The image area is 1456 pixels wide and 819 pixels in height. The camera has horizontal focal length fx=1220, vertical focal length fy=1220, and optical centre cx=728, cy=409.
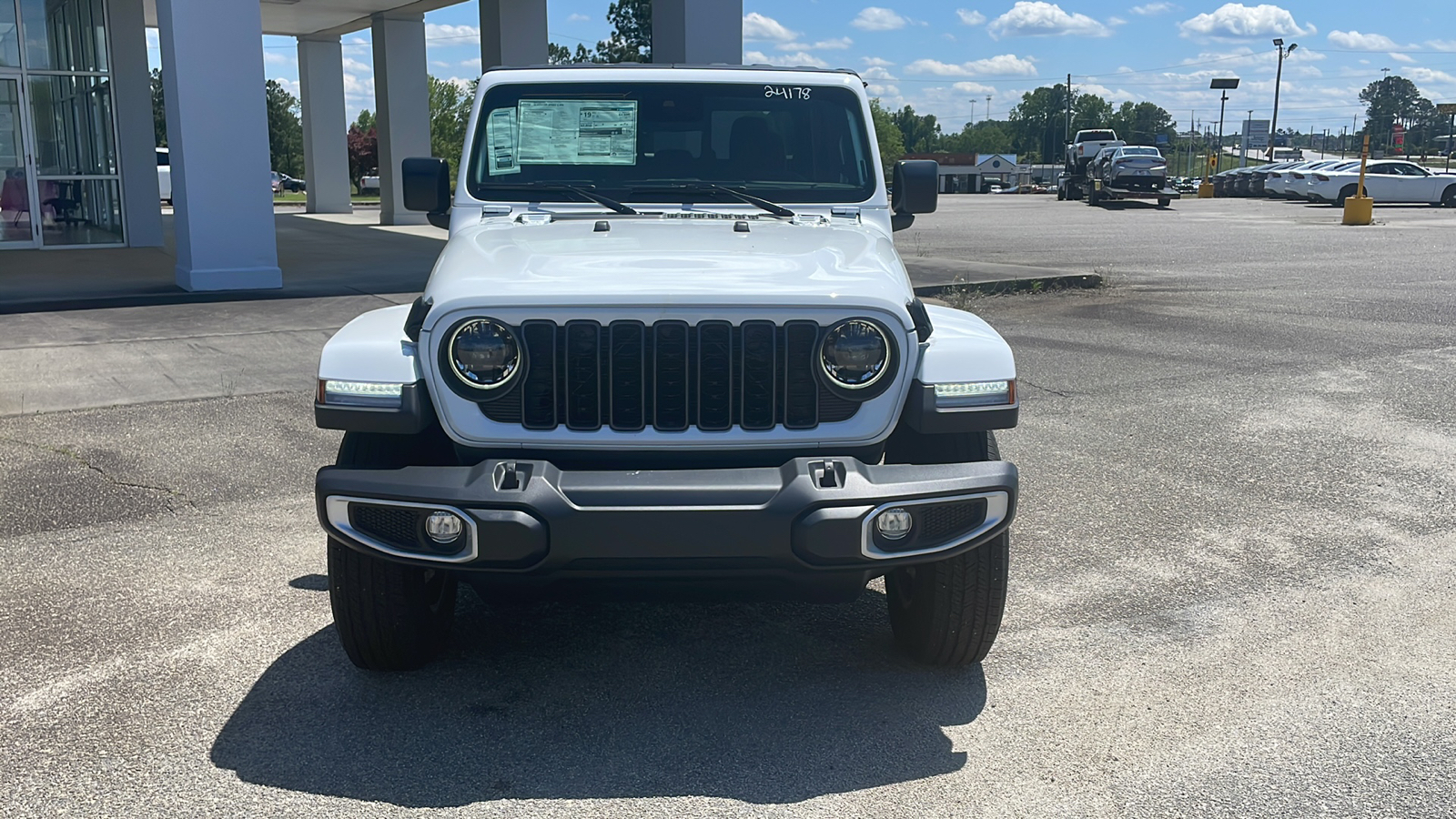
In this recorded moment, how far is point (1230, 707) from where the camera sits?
357cm

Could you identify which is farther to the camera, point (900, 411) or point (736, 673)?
point (736, 673)

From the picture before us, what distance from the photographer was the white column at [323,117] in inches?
1190

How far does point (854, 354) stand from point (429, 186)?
7.00 ft

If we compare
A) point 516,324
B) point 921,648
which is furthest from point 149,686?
point 921,648

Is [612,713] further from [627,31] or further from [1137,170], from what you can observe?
[627,31]

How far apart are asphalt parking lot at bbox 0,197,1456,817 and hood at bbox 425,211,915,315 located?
120 cm

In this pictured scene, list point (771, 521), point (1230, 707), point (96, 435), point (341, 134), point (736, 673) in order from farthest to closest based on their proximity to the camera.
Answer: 1. point (341, 134)
2. point (96, 435)
3. point (736, 673)
4. point (1230, 707)
5. point (771, 521)

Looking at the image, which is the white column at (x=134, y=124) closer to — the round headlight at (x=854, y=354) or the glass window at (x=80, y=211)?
the glass window at (x=80, y=211)

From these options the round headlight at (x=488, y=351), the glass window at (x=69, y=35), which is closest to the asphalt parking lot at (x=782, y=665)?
the round headlight at (x=488, y=351)

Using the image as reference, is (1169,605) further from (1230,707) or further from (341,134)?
(341,134)

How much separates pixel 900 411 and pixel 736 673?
3.35ft

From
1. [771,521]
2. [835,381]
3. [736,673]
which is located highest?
[835,381]

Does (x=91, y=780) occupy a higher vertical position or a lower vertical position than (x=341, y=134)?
lower

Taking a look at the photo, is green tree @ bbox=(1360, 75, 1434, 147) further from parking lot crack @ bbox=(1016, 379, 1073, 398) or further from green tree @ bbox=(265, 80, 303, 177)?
parking lot crack @ bbox=(1016, 379, 1073, 398)
